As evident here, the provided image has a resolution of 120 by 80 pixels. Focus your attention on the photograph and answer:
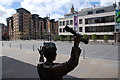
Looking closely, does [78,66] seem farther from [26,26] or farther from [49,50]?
[26,26]

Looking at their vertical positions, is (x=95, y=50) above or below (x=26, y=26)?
below

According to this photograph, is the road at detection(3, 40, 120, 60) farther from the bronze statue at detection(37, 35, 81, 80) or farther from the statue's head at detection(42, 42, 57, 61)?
the statue's head at detection(42, 42, 57, 61)

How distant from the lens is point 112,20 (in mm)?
40938

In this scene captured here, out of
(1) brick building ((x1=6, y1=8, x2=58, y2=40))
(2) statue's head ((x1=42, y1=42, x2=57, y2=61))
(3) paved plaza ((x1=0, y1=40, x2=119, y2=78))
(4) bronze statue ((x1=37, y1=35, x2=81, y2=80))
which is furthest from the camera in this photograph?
(1) brick building ((x1=6, y1=8, x2=58, y2=40))

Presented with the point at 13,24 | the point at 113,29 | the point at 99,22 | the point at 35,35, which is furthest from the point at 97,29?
the point at 13,24

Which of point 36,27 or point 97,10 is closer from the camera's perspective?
point 97,10

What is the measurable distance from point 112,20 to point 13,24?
79.0 meters

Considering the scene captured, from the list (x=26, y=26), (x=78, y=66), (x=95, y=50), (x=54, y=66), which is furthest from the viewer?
(x=26, y=26)

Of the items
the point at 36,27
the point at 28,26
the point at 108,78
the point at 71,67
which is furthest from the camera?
the point at 36,27

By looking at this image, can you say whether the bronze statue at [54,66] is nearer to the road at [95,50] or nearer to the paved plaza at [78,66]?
the paved plaza at [78,66]

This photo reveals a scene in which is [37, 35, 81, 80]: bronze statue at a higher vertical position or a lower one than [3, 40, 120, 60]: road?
higher

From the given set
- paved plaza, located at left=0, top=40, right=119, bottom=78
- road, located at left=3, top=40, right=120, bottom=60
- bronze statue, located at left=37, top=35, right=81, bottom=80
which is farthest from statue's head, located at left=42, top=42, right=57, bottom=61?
road, located at left=3, top=40, right=120, bottom=60

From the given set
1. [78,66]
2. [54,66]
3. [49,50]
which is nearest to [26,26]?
[78,66]

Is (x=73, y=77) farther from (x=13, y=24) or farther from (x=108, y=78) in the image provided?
(x=13, y=24)
